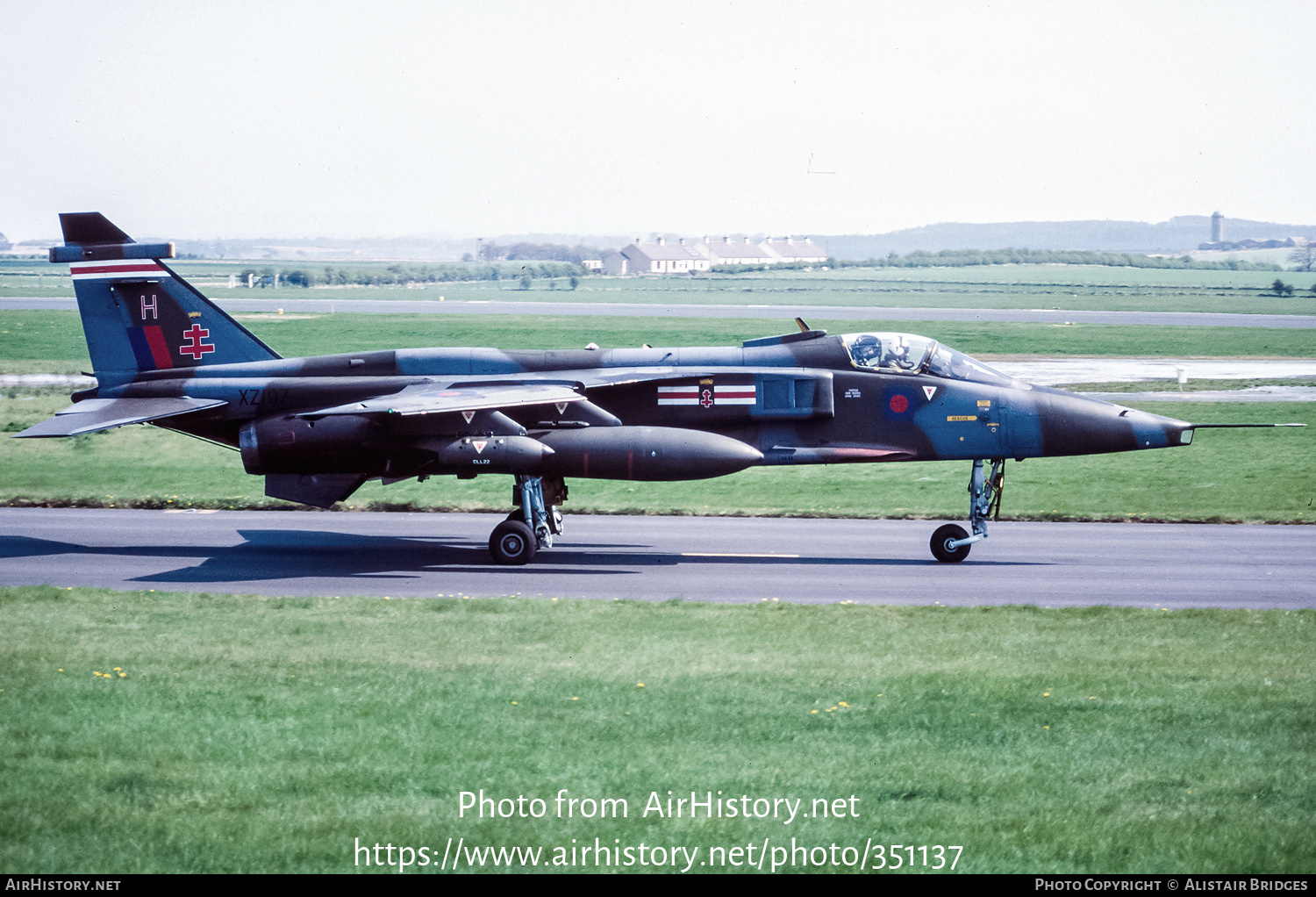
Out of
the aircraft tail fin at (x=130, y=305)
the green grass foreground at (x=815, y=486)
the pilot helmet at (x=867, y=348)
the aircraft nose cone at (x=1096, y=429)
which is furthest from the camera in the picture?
the green grass foreground at (x=815, y=486)

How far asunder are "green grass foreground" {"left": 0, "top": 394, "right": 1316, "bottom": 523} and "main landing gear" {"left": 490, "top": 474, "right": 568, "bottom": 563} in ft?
13.3

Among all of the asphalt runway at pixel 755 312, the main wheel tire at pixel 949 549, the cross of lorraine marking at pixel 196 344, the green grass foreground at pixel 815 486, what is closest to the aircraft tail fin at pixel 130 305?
the cross of lorraine marking at pixel 196 344

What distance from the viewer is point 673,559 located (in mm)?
19109

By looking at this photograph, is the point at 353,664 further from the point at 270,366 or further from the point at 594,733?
the point at 270,366

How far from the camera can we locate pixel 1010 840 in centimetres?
714

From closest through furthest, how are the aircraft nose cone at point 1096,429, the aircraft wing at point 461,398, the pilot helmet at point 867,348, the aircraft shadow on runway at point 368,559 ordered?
the aircraft wing at point 461,398, the aircraft shadow on runway at point 368,559, the aircraft nose cone at point 1096,429, the pilot helmet at point 867,348

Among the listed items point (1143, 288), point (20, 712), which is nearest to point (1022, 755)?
point (20, 712)

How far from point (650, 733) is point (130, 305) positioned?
49.7 feet

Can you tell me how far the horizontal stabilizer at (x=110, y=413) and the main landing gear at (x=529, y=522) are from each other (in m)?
5.11

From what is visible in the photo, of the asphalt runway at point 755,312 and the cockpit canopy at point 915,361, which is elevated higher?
the asphalt runway at point 755,312

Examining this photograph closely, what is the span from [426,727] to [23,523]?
52.1 ft

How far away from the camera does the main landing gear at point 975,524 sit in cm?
1900

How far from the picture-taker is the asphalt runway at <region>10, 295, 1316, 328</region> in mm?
80500

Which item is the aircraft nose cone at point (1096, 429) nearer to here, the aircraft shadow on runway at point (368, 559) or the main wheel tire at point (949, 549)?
the main wheel tire at point (949, 549)
